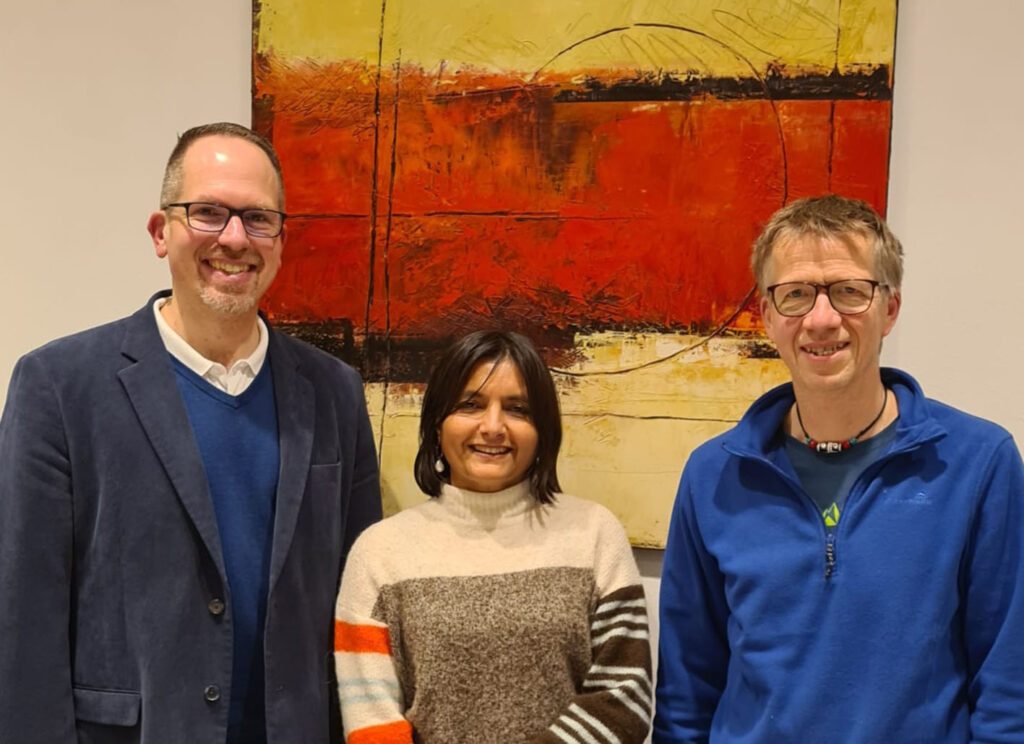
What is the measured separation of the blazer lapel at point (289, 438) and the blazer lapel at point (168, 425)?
0.10 m

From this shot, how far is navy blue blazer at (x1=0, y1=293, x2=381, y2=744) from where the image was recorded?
1.38 metres

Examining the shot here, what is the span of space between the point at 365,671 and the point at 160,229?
33.1 inches

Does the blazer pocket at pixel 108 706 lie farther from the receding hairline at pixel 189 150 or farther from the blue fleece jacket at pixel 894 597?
the blue fleece jacket at pixel 894 597

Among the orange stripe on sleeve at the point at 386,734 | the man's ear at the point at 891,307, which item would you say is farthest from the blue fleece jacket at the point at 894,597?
the orange stripe on sleeve at the point at 386,734

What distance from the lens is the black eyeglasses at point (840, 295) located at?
4.25 feet

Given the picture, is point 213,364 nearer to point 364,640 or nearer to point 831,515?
point 364,640

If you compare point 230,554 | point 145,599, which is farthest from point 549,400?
point 145,599

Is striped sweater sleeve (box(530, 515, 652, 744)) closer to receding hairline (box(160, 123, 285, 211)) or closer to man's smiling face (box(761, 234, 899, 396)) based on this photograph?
man's smiling face (box(761, 234, 899, 396))

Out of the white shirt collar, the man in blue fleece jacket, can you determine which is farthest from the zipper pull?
the white shirt collar

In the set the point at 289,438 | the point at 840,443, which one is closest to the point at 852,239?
the point at 840,443

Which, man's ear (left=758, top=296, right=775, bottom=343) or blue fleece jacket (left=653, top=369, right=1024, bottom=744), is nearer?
blue fleece jacket (left=653, top=369, right=1024, bottom=744)

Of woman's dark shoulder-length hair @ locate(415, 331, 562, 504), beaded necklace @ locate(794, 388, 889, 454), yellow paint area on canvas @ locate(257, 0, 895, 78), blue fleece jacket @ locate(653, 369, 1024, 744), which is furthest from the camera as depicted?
yellow paint area on canvas @ locate(257, 0, 895, 78)

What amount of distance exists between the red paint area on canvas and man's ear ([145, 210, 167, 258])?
48 cm

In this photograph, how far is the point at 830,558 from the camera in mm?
1292
